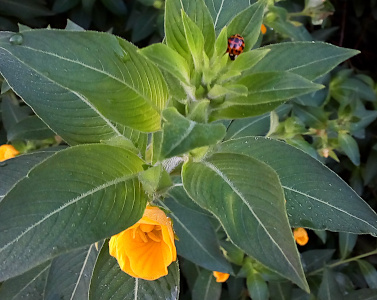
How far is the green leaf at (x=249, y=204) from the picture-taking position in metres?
0.49

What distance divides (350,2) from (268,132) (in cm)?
141

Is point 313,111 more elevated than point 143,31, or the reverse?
point 143,31

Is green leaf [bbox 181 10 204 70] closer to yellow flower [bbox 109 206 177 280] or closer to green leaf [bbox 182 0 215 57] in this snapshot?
green leaf [bbox 182 0 215 57]

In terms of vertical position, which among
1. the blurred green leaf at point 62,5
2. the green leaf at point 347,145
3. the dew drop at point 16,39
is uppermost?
the dew drop at point 16,39

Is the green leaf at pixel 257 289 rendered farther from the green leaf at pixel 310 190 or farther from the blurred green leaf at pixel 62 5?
the blurred green leaf at pixel 62 5

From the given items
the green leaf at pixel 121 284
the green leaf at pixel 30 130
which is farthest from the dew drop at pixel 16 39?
the green leaf at pixel 30 130

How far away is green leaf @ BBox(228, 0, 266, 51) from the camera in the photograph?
0.61 m

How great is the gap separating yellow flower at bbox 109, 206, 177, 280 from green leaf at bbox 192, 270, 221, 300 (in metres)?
0.78

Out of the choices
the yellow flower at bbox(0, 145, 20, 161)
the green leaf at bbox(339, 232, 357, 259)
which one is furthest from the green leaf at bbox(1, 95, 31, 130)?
the green leaf at bbox(339, 232, 357, 259)

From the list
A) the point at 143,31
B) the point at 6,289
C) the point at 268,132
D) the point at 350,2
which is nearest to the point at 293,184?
the point at 268,132

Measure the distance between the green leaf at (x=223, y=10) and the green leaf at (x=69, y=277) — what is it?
0.61 m

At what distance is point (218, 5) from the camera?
734mm

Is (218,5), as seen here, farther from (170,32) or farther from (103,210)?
(103,210)

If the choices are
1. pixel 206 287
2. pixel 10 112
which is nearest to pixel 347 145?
pixel 206 287
